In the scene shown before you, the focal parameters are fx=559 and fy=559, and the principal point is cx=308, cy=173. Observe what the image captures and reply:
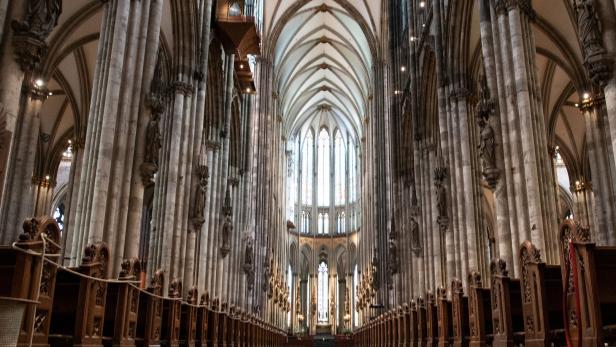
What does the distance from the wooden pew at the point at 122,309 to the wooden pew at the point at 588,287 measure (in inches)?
218

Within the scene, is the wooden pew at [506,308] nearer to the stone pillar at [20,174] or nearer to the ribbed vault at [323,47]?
the stone pillar at [20,174]

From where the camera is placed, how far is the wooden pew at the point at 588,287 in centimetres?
547

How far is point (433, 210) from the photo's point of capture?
21.1m

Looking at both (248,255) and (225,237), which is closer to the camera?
(225,237)

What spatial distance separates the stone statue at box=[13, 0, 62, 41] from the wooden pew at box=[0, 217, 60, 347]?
4389 mm

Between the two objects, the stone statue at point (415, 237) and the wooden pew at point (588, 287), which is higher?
the stone statue at point (415, 237)

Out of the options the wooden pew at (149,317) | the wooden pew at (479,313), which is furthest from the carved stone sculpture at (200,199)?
the wooden pew at (479,313)

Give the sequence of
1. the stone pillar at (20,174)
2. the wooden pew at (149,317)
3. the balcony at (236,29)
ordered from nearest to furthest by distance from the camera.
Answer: the wooden pew at (149,317) < the stone pillar at (20,174) < the balcony at (236,29)

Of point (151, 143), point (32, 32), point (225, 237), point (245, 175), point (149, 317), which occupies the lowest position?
point (149, 317)

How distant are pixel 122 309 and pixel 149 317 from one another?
129 cm

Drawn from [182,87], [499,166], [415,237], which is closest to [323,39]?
[415,237]

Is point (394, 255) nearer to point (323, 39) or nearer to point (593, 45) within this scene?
point (593, 45)

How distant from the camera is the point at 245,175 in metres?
29.5

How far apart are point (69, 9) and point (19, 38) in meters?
11.6
